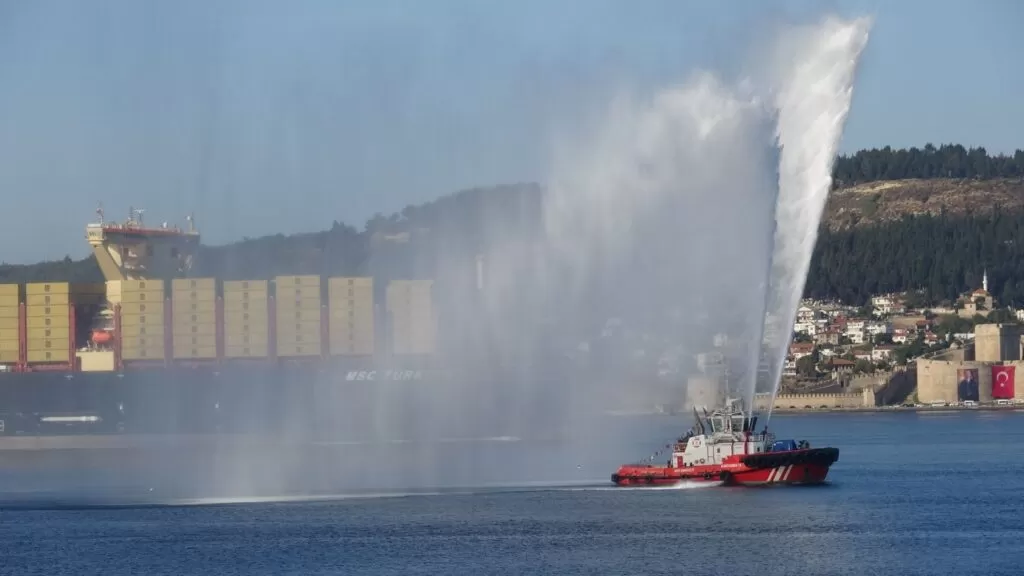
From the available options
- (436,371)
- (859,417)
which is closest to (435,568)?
Result: (436,371)

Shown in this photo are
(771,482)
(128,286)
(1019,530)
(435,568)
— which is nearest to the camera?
(435,568)

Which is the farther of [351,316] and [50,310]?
[50,310]

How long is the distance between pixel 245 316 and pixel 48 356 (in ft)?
41.1

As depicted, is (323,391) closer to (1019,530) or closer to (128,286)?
(128,286)

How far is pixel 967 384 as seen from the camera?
126312 millimetres

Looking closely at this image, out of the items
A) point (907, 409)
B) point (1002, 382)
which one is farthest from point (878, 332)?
point (907, 409)

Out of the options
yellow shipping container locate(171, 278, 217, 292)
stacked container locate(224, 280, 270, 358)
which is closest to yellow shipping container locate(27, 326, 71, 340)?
yellow shipping container locate(171, 278, 217, 292)

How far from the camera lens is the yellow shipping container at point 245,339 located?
79062 millimetres

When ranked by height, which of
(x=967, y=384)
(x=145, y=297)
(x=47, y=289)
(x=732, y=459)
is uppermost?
(x=47, y=289)

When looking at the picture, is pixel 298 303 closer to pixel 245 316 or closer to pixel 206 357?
pixel 245 316

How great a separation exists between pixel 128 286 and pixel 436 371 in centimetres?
2330

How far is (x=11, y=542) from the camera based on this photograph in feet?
126

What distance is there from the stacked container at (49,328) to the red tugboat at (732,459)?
152ft

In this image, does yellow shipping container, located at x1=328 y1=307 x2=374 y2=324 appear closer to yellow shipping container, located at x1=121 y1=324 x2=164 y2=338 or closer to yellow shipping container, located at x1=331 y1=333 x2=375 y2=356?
yellow shipping container, located at x1=331 y1=333 x2=375 y2=356
